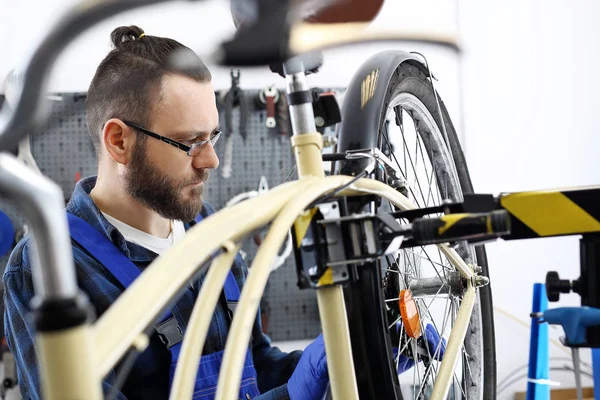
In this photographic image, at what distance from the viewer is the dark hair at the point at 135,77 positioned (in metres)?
1.22

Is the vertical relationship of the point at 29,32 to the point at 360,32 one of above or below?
above

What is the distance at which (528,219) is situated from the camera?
0.74 metres

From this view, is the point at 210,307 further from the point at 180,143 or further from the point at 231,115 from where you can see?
the point at 231,115

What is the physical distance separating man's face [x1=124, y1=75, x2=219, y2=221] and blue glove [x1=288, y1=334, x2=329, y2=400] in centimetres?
41

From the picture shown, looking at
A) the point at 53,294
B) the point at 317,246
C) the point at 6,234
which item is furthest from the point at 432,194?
the point at 6,234

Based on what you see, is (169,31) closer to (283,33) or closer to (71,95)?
(71,95)

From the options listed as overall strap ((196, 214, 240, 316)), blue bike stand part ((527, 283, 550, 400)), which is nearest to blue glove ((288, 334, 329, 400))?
overall strap ((196, 214, 240, 316))

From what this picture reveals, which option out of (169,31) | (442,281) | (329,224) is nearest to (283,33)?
(329,224)

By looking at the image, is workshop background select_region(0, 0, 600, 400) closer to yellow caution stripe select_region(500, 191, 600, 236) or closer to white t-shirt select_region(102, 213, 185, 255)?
white t-shirt select_region(102, 213, 185, 255)

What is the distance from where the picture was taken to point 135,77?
4.06 ft

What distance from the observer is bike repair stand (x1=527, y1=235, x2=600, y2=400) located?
70cm

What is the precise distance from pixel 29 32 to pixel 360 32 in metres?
1.85

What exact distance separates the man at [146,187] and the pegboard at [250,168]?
83 centimetres

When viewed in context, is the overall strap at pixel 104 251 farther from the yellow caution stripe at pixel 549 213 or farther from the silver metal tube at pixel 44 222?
the silver metal tube at pixel 44 222
